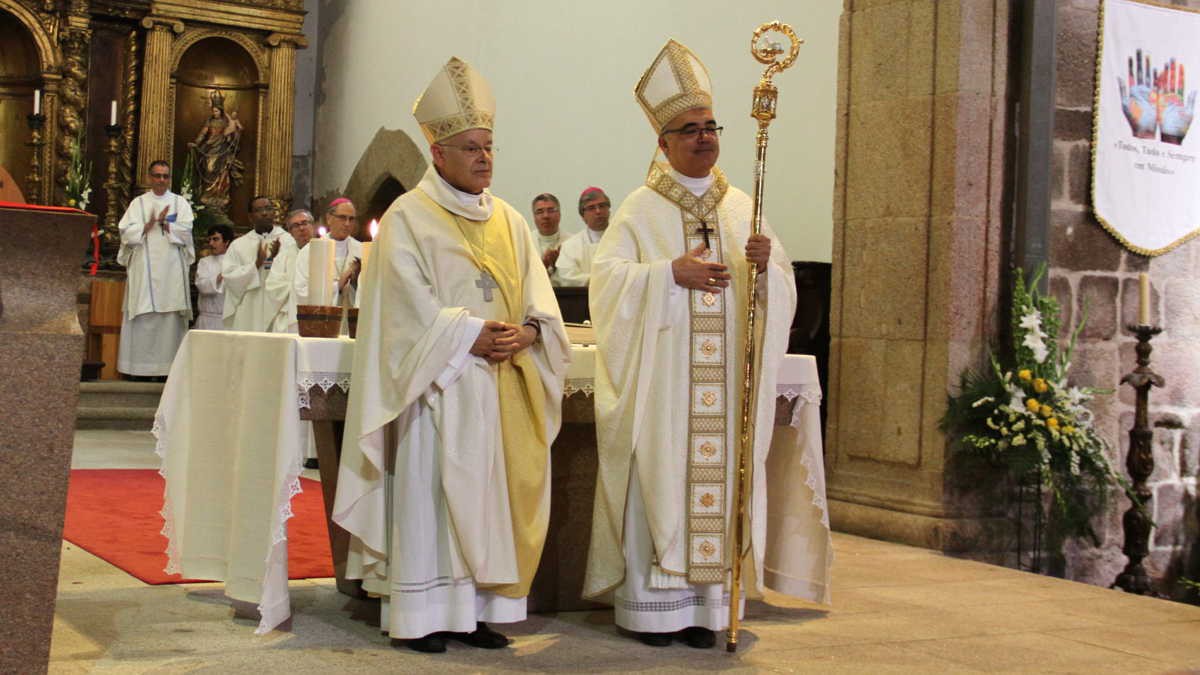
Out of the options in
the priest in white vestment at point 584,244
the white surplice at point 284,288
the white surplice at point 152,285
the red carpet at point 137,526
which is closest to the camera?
the red carpet at point 137,526

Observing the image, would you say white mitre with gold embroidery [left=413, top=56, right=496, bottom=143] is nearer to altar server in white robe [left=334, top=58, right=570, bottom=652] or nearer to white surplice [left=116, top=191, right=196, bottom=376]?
altar server in white robe [left=334, top=58, right=570, bottom=652]

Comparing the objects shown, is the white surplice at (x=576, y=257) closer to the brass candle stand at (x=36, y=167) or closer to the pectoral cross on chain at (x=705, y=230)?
the pectoral cross on chain at (x=705, y=230)

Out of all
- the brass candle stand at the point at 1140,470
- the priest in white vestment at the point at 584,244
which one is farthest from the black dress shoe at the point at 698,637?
the priest in white vestment at the point at 584,244

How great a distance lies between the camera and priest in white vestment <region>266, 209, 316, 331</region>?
9172 mm

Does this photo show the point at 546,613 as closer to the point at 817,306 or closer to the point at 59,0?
the point at 817,306

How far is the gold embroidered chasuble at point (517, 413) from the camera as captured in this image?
3.89 m

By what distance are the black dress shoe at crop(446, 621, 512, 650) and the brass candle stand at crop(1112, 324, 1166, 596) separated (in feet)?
11.1

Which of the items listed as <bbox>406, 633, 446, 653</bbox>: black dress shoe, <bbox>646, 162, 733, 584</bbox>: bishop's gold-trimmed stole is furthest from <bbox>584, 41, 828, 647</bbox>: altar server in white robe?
<bbox>406, 633, 446, 653</bbox>: black dress shoe

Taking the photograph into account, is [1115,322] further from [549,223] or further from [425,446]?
[425,446]

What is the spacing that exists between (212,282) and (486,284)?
8213 millimetres

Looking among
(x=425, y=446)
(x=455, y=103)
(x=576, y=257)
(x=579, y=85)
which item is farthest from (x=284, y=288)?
(x=425, y=446)

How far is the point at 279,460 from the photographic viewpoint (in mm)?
3770

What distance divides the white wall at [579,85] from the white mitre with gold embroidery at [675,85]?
3314 millimetres

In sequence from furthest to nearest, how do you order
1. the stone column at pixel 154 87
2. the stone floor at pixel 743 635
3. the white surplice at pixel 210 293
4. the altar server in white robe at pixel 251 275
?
the stone column at pixel 154 87
the white surplice at pixel 210 293
the altar server in white robe at pixel 251 275
the stone floor at pixel 743 635
